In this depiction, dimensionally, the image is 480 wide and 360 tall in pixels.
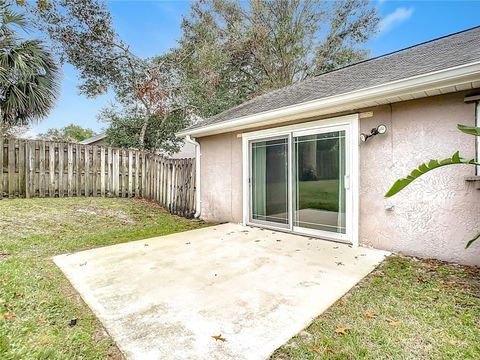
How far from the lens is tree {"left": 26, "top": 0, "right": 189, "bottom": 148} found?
1188cm

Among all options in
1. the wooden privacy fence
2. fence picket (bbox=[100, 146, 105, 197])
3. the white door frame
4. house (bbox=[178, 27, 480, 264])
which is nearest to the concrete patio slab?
the white door frame

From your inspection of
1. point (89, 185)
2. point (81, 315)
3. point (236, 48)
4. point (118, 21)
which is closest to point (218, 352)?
point (81, 315)

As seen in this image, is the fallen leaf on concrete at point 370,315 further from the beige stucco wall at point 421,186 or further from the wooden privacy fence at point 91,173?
the wooden privacy fence at point 91,173

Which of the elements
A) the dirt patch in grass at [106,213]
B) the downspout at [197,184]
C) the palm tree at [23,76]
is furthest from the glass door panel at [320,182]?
the palm tree at [23,76]

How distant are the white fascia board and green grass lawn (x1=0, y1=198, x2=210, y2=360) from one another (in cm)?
307

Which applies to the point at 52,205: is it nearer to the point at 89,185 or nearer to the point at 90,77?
the point at 89,185

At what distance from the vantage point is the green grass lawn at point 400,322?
203 centimetres

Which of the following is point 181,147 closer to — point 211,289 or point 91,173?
point 91,173

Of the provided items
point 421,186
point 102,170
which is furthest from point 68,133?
point 421,186

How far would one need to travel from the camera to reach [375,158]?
4.61 metres

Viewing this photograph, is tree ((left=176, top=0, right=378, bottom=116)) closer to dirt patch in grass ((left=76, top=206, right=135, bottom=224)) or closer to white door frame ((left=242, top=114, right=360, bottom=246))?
dirt patch in grass ((left=76, top=206, right=135, bottom=224))

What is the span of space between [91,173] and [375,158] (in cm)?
848

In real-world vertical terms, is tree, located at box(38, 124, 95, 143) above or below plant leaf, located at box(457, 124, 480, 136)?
above

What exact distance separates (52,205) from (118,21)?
968 cm
